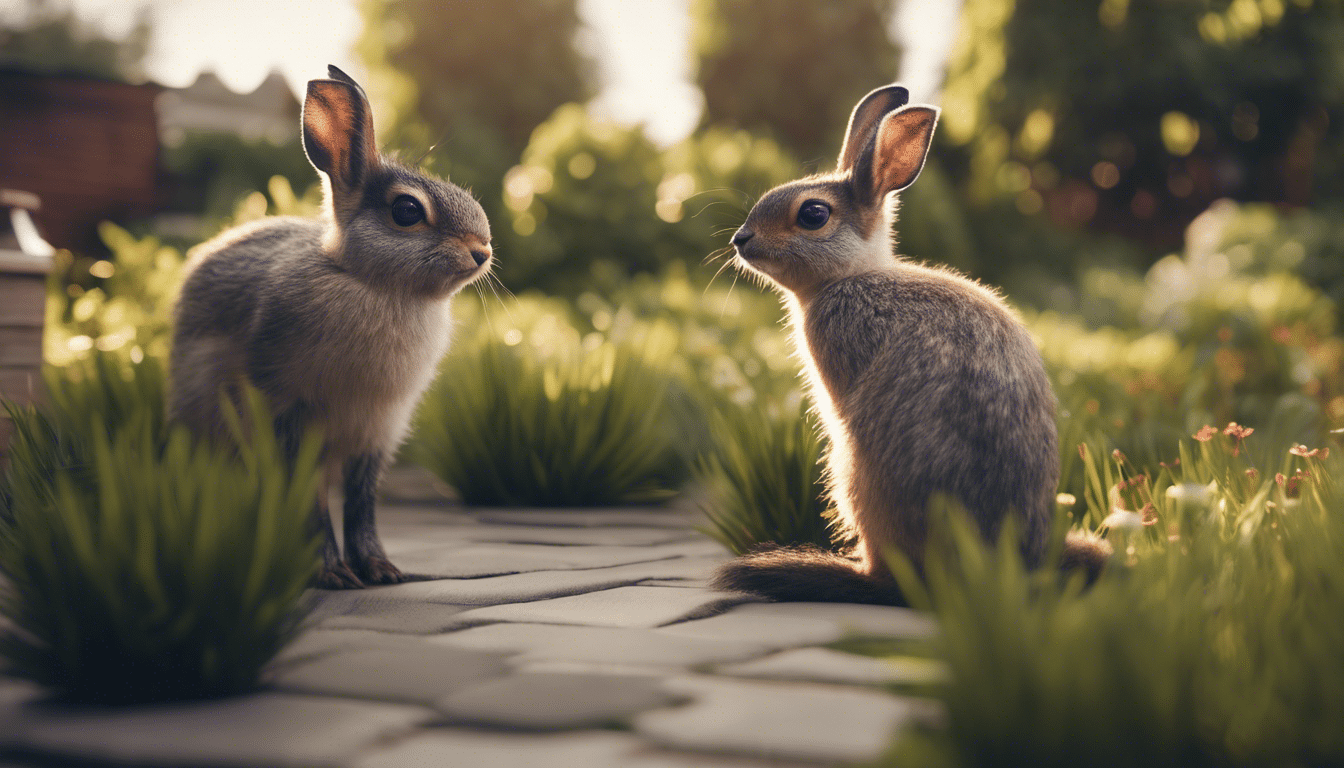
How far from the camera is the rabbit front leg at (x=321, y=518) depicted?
274 cm

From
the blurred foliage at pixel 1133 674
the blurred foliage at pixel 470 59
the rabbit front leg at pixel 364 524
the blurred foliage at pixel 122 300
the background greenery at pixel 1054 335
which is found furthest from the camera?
the blurred foliage at pixel 470 59

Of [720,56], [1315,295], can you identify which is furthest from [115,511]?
[720,56]

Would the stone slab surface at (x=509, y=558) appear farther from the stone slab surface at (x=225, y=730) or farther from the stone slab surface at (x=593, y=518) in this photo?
the stone slab surface at (x=225, y=730)

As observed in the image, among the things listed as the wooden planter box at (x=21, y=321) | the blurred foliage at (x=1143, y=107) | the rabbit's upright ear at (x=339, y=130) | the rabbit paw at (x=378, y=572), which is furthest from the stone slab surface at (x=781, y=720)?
the blurred foliage at (x=1143, y=107)

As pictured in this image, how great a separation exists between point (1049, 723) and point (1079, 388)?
3.87 metres

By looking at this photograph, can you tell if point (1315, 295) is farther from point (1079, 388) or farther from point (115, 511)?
point (115, 511)

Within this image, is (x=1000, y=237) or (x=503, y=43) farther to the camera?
(x=503, y=43)

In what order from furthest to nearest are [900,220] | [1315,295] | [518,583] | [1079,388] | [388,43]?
[388,43], [900,220], [1315,295], [1079,388], [518,583]

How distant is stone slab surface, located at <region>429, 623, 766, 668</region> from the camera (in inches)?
80.3

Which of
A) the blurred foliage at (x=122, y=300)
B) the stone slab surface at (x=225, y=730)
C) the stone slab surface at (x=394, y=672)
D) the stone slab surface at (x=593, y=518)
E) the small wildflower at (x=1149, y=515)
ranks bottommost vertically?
the stone slab surface at (x=225, y=730)

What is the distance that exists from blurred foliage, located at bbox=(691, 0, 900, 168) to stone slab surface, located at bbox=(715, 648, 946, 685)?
76.1 feet

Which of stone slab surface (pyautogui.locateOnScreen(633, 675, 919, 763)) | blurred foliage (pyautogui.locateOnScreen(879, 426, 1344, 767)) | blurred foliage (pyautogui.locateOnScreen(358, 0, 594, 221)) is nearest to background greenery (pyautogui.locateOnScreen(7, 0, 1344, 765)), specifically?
blurred foliage (pyautogui.locateOnScreen(879, 426, 1344, 767))

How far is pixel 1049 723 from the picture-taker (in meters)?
1.34

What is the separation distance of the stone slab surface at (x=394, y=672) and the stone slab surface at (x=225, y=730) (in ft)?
0.19
